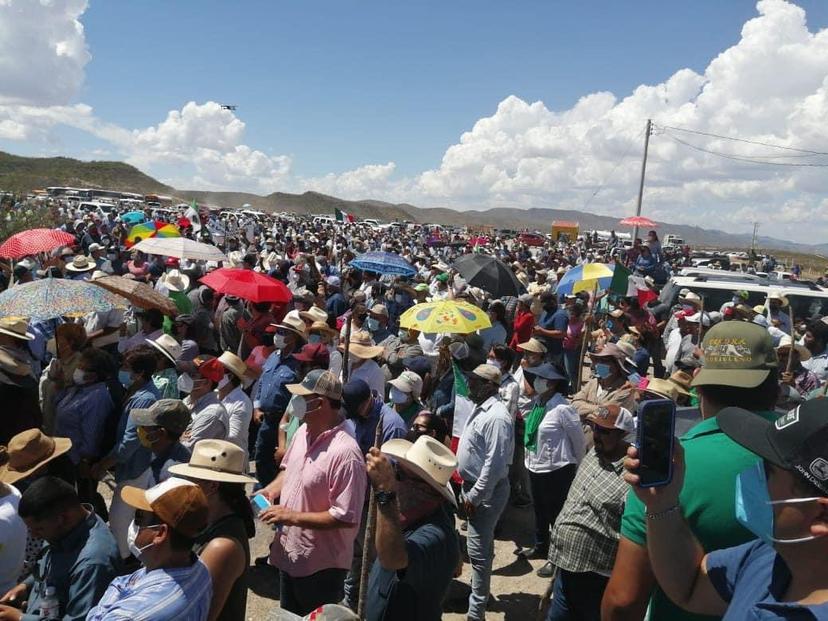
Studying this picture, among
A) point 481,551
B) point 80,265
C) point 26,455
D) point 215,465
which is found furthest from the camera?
point 80,265

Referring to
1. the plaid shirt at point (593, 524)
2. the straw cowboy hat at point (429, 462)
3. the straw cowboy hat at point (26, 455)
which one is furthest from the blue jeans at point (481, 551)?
the straw cowboy hat at point (26, 455)

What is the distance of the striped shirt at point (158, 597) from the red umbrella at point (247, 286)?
18.8 feet

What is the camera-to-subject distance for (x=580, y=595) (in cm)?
331

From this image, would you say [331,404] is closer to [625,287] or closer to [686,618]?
[686,618]

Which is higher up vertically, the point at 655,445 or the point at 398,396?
the point at 655,445

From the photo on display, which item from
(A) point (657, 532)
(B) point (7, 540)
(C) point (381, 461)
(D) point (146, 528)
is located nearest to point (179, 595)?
(D) point (146, 528)

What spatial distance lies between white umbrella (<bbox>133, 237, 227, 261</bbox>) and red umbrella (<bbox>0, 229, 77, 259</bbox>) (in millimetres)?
1131

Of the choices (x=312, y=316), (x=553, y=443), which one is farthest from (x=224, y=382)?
(x=553, y=443)

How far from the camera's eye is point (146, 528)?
2.48 metres

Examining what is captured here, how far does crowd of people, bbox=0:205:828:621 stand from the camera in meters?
1.78

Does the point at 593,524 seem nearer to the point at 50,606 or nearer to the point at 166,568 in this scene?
the point at 166,568

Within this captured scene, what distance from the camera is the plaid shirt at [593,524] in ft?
10.6

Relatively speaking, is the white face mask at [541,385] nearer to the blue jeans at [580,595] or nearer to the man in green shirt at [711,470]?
the blue jeans at [580,595]

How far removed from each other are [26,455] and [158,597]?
1736mm
